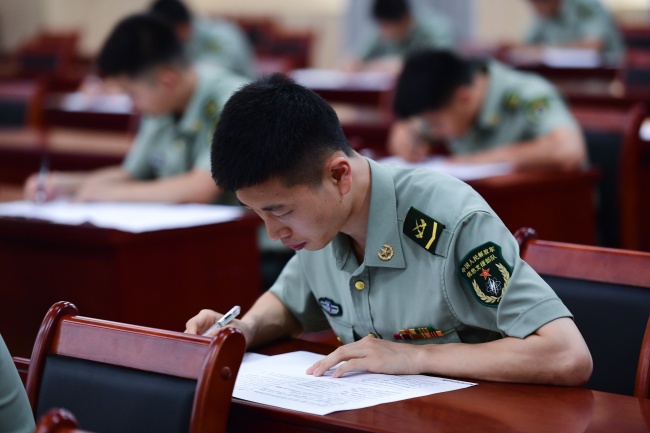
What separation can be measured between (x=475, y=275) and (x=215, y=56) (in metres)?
4.65

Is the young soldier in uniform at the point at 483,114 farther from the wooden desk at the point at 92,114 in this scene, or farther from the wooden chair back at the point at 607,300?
the wooden desk at the point at 92,114

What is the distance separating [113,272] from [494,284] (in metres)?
1.21

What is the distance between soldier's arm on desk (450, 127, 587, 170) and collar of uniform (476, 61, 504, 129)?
0.13 meters

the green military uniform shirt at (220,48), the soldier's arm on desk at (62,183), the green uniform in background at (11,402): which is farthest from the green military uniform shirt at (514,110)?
the green military uniform shirt at (220,48)

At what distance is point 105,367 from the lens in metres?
1.44

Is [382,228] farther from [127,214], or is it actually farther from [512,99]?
[512,99]

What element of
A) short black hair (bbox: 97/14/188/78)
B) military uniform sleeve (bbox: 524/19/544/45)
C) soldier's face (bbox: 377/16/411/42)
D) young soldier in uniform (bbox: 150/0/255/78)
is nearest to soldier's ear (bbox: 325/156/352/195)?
short black hair (bbox: 97/14/188/78)

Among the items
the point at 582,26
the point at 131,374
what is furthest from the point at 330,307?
the point at 582,26

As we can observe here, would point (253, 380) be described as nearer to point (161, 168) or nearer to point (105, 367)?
point (105, 367)

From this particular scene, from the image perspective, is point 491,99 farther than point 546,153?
Yes

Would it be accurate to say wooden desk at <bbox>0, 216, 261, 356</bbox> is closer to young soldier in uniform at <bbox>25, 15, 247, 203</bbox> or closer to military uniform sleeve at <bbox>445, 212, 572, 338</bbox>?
young soldier in uniform at <bbox>25, 15, 247, 203</bbox>

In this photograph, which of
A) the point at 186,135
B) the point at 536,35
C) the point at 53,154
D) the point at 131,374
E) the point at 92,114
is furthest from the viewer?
the point at 536,35

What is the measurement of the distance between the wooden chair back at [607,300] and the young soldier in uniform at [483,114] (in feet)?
5.03

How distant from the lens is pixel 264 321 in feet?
5.85
